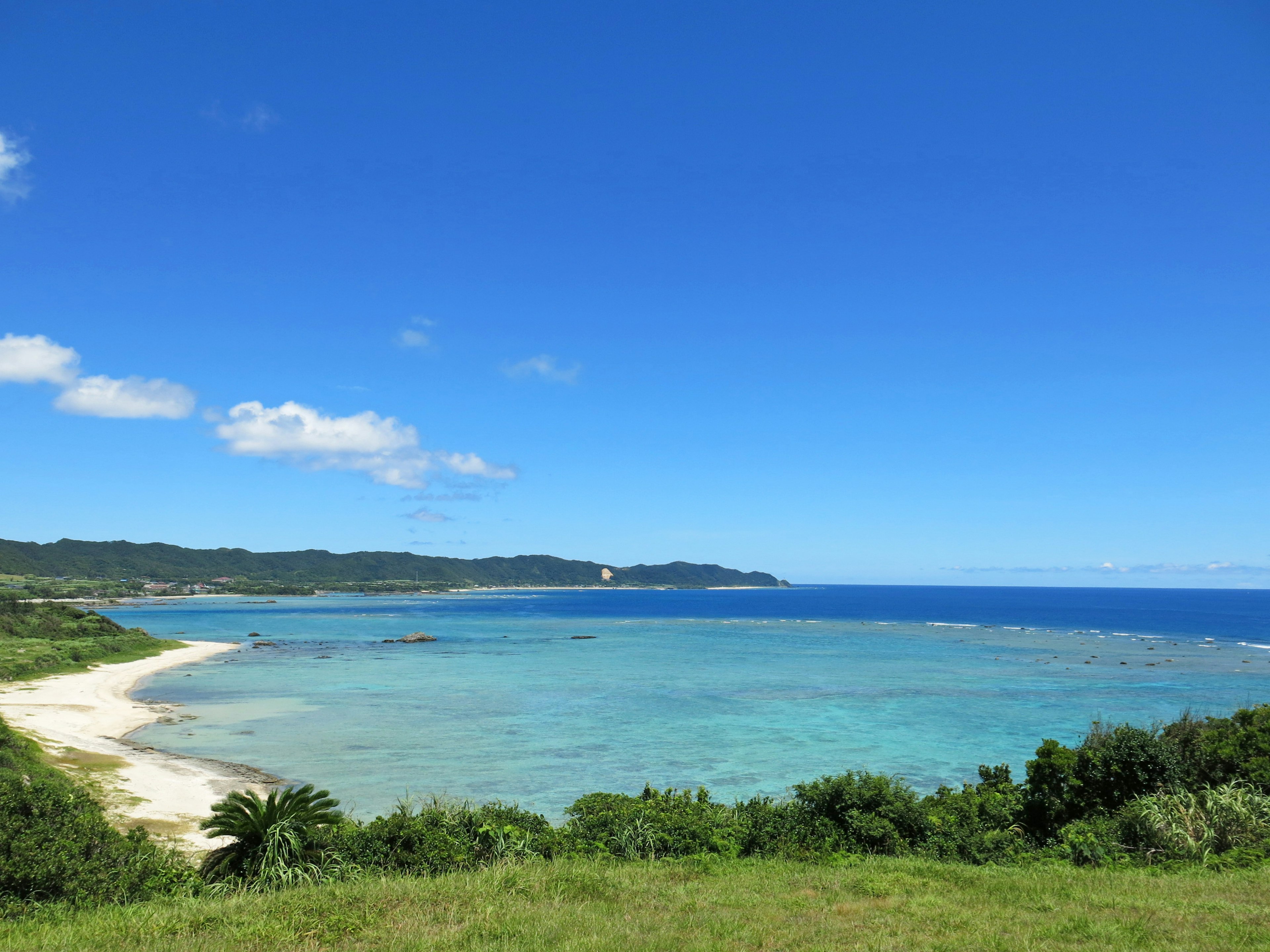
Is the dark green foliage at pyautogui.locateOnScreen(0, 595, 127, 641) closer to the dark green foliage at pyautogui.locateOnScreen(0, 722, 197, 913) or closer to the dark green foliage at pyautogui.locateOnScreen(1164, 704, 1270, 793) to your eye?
the dark green foliage at pyautogui.locateOnScreen(0, 722, 197, 913)

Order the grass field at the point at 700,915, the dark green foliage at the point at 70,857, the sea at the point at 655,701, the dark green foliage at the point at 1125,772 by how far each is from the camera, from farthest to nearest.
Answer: the sea at the point at 655,701
the dark green foliage at the point at 1125,772
the dark green foliage at the point at 70,857
the grass field at the point at 700,915

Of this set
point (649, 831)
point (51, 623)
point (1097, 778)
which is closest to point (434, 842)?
point (649, 831)

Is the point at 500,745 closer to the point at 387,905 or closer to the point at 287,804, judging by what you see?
the point at 287,804

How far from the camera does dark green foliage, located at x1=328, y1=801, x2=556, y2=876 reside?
1280 cm

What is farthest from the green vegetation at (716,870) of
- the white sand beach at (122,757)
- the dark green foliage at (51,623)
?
the dark green foliage at (51,623)

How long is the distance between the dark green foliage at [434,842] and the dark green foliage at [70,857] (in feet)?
8.74

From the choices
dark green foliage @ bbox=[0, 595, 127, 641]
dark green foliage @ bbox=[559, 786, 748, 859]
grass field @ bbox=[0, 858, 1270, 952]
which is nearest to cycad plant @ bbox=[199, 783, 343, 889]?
grass field @ bbox=[0, 858, 1270, 952]

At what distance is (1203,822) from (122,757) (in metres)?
37.9

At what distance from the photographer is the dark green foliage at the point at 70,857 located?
9.80 m

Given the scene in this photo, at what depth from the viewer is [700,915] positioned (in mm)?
9625

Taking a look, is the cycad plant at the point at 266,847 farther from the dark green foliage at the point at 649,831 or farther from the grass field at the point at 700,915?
the dark green foliage at the point at 649,831

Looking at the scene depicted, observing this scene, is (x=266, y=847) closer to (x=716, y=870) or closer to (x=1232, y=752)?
(x=716, y=870)

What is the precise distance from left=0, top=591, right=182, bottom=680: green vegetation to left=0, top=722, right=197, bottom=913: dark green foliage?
53.3 meters

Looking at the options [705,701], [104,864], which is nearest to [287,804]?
[104,864]
